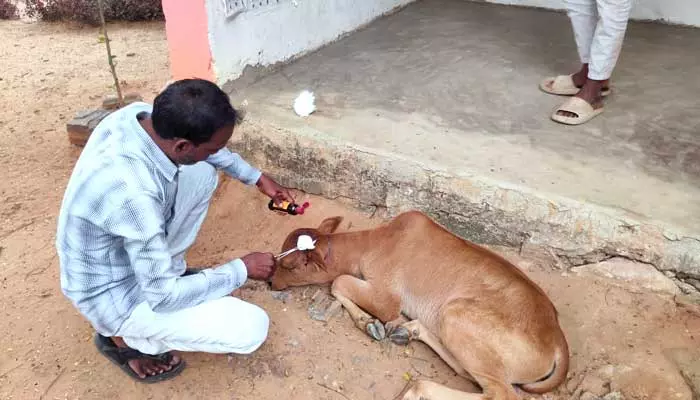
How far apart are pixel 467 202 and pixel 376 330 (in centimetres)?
98

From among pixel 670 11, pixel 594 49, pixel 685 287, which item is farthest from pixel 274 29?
pixel 670 11

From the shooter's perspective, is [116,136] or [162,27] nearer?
[116,136]

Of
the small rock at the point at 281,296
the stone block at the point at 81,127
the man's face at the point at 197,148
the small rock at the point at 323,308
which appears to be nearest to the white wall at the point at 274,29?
the stone block at the point at 81,127

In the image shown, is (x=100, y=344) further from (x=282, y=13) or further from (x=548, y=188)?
(x=282, y=13)

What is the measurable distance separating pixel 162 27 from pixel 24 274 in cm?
594

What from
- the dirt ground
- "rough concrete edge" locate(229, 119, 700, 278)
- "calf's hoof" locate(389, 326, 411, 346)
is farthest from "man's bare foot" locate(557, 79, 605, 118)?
"calf's hoof" locate(389, 326, 411, 346)

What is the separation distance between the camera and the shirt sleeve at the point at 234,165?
3389 mm

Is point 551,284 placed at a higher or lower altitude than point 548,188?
lower

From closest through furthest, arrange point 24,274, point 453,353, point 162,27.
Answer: point 453,353 → point 24,274 → point 162,27

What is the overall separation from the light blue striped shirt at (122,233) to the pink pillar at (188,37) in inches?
77.7

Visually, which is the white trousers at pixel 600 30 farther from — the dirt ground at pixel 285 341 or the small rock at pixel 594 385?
the small rock at pixel 594 385

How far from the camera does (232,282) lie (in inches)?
106

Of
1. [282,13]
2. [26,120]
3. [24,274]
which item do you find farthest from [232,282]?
[26,120]

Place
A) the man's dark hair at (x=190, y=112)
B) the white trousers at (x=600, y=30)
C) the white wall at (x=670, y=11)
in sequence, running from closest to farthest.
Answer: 1. the man's dark hair at (x=190, y=112)
2. the white trousers at (x=600, y=30)
3. the white wall at (x=670, y=11)
